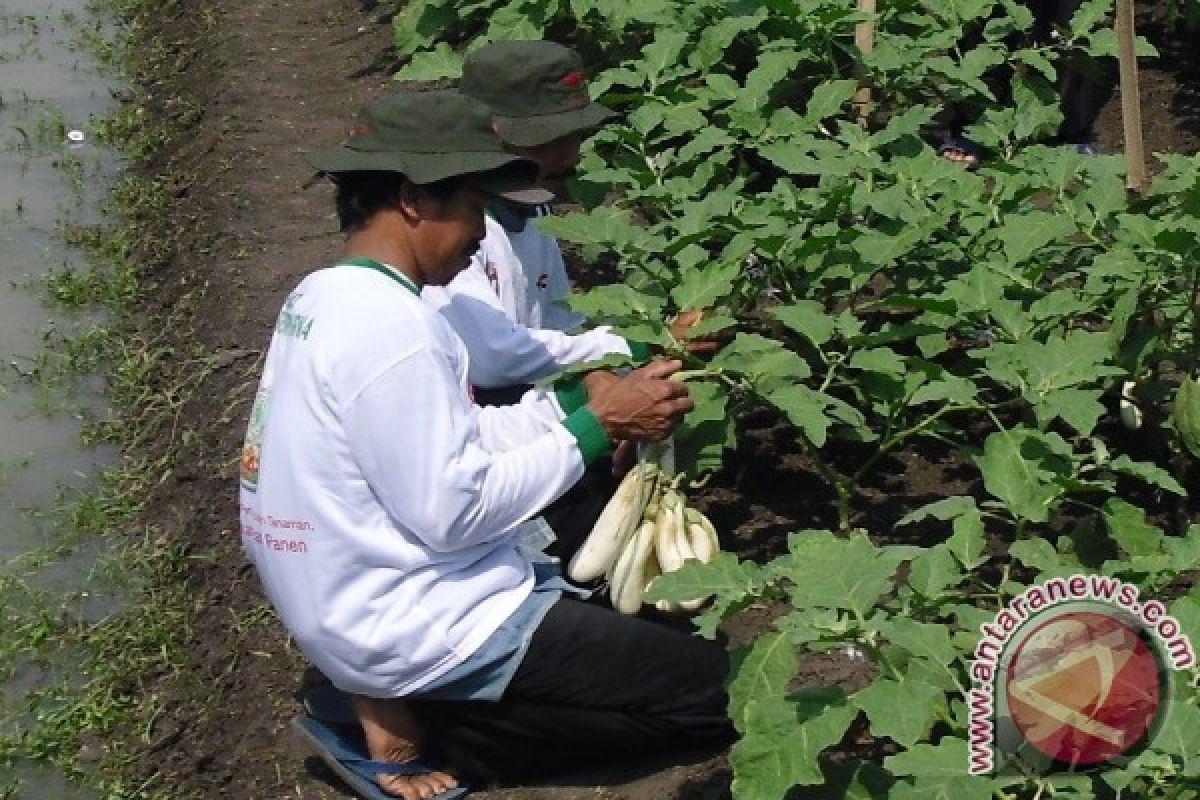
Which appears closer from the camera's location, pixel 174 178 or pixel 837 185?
pixel 837 185

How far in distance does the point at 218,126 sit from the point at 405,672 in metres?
4.42

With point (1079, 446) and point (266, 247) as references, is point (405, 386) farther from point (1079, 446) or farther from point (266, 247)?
point (266, 247)

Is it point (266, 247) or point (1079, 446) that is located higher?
point (1079, 446)

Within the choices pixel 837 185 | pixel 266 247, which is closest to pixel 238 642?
pixel 837 185

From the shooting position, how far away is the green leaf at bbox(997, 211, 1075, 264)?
4.23 metres

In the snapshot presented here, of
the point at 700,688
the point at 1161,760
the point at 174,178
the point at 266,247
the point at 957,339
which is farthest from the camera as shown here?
the point at 174,178

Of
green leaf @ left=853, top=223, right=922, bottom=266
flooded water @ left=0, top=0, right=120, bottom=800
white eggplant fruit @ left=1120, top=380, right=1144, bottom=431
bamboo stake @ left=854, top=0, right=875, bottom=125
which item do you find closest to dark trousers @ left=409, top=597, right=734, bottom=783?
flooded water @ left=0, top=0, right=120, bottom=800

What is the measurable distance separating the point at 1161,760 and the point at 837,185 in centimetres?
217

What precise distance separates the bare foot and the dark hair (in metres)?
0.89

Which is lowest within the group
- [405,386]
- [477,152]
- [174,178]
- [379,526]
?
[174,178]

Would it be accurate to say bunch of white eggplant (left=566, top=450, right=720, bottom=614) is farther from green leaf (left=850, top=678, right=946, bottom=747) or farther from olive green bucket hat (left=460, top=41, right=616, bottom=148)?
green leaf (left=850, top=678, right=946, bottom=747)

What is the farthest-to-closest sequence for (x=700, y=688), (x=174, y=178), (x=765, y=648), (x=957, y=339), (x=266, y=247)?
(x=174, y=178) < (x=266, y=247) < (x=957, y=339) < (x=700, y=688) < (x=765, y=648)

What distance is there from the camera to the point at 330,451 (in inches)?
129

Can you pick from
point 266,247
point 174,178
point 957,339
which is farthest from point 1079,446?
point 174,178
